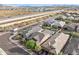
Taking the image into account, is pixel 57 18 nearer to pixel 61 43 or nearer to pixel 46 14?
pixel 46 14

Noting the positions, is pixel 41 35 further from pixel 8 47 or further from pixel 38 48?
pixel 8 47

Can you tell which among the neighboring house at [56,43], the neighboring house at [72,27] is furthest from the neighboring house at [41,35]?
the neighboring house at [72,27]

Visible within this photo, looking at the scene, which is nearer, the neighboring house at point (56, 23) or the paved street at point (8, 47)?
the paved street at point (8, 47)

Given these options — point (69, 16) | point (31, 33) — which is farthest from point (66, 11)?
point (31, 33)

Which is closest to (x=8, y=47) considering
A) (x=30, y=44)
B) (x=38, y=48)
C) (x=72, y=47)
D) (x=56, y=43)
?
(x=30, y=44)

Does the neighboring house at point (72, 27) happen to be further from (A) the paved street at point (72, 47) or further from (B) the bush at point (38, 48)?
(B) the bush at point (38, 48)

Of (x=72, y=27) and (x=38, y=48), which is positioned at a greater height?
(x=72, y=27)
